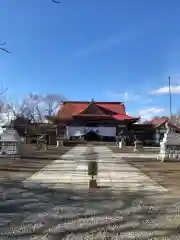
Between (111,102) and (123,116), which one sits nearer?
(123,116)

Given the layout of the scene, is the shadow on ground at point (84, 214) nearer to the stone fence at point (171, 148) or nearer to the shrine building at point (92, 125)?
the stone fence at point (171, 148)

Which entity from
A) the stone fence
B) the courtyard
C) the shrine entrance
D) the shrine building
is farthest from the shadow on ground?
the shrine entrance

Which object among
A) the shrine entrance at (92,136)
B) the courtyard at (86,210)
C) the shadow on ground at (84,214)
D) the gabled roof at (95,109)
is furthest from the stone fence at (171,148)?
the gabled roof at (95,109)

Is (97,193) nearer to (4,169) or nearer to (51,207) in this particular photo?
(51,207)

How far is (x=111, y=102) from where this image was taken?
87062 millimetres

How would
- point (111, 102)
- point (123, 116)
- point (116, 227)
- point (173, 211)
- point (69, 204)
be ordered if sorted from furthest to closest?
1. point (111, 102)
2. point (123, 116)
3. point (69, 204)
4. point (173, 211)
5. point (116, 227)

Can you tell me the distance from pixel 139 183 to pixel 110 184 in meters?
1.12

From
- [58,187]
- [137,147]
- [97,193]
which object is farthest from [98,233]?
[137,147]

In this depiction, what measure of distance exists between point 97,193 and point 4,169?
817cm

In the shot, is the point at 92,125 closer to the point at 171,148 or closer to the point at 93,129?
the point at 93,129

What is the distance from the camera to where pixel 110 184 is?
13.5 m

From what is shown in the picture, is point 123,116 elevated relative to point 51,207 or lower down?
elevated

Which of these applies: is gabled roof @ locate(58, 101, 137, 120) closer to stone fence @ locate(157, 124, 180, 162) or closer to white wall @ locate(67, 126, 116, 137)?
white wall @ locate(67, 126, 116, 137)

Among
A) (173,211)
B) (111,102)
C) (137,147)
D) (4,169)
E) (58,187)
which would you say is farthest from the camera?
(111,102)
